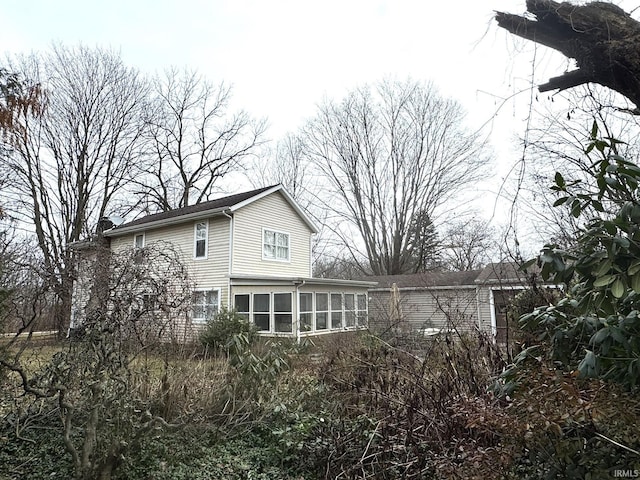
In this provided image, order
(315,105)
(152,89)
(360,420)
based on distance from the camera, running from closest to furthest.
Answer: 1. (360,420)
2. (152,89)
3. (315,105)

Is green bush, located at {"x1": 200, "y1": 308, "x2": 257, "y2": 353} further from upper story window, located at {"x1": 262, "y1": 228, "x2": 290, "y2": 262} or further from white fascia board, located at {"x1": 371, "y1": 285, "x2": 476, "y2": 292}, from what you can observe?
white fascia board, located at {"x1": 371, "y1": 285, "x2": 476, "y2": 292}

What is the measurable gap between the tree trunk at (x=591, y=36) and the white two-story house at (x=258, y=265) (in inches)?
436

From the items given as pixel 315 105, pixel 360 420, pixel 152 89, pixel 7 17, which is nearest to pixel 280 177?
pixel 315 105

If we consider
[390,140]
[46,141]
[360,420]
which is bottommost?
[360,420]

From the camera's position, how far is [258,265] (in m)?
15.6

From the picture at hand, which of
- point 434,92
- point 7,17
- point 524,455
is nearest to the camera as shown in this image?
point 524,455

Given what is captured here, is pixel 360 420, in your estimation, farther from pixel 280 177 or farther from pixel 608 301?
pixel 280 177

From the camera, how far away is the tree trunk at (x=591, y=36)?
2.31 m

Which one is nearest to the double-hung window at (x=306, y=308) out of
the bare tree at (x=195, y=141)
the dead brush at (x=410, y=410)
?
the dead brush at (x=410, y=410)

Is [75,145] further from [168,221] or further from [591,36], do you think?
[591,36]

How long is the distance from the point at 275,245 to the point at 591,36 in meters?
14.6

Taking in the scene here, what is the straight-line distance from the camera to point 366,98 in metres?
23.9

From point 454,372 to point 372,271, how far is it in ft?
73.0
